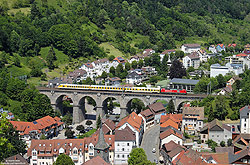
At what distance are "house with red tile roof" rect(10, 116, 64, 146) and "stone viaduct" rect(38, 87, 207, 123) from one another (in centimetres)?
1268

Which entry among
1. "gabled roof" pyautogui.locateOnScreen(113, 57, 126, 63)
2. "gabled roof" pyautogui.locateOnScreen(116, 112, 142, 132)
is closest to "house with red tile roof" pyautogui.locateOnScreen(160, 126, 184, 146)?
"gabled roof" pyautogui.locateOnScreen(116, 112, 142, 132)

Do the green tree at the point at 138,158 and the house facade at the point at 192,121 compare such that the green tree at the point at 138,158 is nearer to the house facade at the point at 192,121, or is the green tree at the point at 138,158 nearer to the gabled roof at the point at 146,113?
the house facade at the point at 192,121

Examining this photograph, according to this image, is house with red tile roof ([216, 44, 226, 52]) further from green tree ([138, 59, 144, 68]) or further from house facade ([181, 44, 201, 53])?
green tree ([138, 59, 144, 68])

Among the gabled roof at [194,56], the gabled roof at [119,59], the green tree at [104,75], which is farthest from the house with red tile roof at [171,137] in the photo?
the gabled roof at [119,59]

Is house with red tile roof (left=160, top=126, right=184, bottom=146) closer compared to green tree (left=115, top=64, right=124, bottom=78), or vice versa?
house with red tile roof (left=160, top=126, right=184, bottom=146)

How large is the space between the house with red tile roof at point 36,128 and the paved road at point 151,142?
1963cm

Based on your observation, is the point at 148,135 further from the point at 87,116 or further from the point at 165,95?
the point at 87,116

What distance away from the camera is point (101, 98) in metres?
91.3

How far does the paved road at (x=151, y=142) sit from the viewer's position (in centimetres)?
6453

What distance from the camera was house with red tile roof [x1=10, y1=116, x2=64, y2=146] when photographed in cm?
7188

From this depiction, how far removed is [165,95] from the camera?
287ft

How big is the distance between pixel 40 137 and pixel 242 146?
38.0 metres

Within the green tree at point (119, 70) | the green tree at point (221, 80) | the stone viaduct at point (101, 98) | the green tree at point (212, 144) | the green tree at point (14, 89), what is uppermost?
the green tree at point (119, 70)

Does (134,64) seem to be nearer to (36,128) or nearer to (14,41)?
(14,41)
